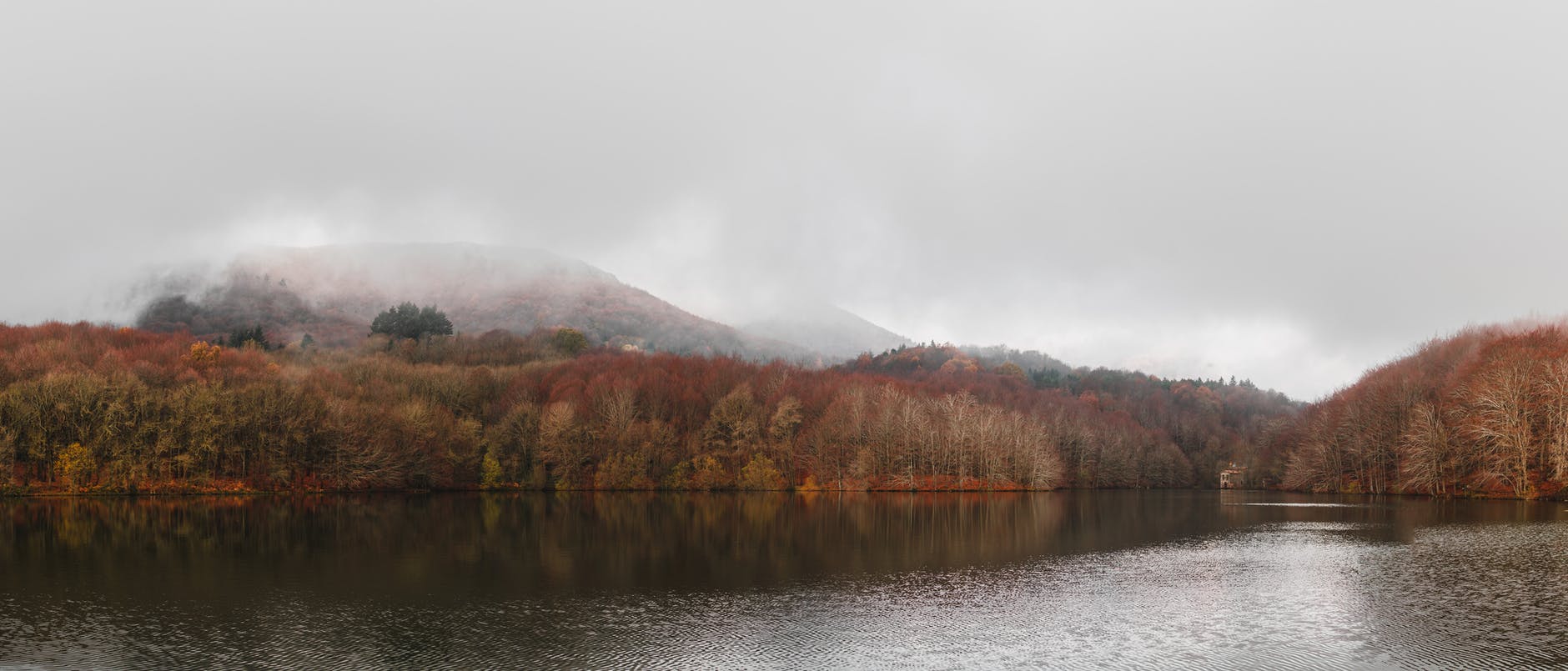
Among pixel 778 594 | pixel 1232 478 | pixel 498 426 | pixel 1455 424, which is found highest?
pixel 1455 424

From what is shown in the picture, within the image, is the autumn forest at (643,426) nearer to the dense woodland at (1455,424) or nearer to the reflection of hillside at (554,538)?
the dense woodland at (1455,424)

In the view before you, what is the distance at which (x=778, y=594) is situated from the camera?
2930 centimetres

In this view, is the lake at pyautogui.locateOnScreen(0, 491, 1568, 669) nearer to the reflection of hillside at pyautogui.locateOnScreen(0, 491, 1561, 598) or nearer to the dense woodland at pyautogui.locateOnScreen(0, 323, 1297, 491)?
the reflection of hillside at pyautogui.locateOnScreen(0, 491, 1561, 598)

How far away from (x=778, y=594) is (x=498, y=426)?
8983cm

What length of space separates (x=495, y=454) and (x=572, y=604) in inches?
3438

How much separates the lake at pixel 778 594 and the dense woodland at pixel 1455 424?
29554 millimetres

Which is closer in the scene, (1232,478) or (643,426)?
(643,426)

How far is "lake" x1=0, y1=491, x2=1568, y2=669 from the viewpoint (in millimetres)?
21734

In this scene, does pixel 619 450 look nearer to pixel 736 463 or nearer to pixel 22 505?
pixel 736 463

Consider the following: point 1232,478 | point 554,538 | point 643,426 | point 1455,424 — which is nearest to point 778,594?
point 554,538

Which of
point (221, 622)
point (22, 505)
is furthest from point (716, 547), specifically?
point (22, 505)

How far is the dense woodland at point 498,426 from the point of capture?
281 ft

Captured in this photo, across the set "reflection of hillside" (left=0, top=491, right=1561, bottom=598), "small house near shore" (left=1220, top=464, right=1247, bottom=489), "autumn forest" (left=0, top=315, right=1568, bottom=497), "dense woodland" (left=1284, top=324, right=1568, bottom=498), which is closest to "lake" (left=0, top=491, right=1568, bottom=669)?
"reflection of hillside" (left=0, top=491, right=1561, bottom=598)

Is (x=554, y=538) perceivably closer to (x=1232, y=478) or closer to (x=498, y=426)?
(x=498, y=426)
